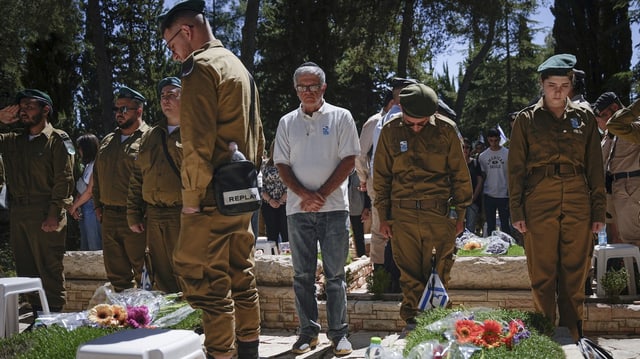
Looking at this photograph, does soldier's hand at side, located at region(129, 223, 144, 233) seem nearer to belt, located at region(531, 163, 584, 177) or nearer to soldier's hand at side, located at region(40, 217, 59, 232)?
soldier's hand at side, located at region(40, 217, 59, 232)

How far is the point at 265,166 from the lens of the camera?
8.73m

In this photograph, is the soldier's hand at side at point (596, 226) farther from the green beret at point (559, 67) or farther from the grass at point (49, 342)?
the grass at point (49, 342)

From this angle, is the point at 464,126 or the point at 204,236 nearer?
the point at 204,236

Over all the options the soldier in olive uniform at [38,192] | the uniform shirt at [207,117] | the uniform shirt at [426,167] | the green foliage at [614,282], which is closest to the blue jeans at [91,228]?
the soldier in olive uniform at [38,192]

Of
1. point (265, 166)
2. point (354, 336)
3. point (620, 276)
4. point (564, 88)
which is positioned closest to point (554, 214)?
point (564, 88)

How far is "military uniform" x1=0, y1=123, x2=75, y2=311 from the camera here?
5.99 meters

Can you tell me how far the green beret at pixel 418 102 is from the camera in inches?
182

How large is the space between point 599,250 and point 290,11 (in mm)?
19998

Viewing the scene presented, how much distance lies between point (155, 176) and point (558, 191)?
134 inches

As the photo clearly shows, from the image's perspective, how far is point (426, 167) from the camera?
15.5 ft

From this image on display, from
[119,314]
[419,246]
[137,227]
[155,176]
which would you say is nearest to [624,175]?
[419,246]

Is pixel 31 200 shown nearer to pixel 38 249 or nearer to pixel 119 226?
pixel 38 249

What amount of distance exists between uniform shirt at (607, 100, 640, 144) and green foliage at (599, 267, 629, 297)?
129cm

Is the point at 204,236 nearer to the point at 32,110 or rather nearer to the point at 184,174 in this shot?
the point at 184,174
